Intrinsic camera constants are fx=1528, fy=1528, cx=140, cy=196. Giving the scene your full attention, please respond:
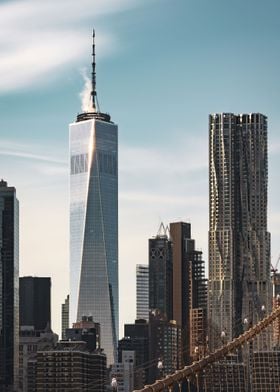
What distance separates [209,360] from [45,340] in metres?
132

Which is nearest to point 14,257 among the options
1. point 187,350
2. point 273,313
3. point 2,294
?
point 2,294

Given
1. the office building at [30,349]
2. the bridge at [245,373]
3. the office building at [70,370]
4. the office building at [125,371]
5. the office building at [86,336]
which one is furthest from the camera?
the office building at [86,336]

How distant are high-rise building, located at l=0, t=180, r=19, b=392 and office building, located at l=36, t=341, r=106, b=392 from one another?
1673 cm

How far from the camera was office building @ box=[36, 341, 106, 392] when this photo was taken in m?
138

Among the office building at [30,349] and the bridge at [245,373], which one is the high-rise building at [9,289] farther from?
the bridge at [245,373]

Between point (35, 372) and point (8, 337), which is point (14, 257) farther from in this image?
point (35, 372)

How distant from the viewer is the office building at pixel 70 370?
13800 centimetres

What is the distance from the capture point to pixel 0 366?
172 metres

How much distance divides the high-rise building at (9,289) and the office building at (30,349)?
1.02 metres

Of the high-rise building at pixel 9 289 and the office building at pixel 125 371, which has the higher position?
the high-rise building at pixel 9 289

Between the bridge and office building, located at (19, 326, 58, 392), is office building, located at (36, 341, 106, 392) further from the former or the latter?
the bridge

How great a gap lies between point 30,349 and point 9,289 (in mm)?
17239

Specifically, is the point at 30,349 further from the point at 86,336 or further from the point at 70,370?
the point at 70,370

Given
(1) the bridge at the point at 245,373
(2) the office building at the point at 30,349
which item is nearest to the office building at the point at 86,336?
(2) the office building at the point at 30,349
